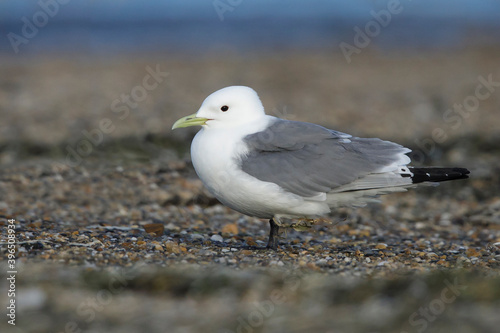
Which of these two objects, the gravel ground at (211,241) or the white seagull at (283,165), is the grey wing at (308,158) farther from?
the gravel ground at (211,241)

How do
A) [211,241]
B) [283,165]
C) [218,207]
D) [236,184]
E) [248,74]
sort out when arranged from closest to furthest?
[236,184] → [283,165] → [211,241] → [218,207] → [248,74]

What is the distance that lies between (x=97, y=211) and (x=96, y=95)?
5.96 meters

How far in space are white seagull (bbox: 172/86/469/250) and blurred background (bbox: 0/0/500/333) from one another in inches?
20.0

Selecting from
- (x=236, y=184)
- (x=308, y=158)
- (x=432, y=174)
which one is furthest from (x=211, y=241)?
(x=432, y=174)

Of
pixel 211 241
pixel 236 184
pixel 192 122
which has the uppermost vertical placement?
pixel 192 122

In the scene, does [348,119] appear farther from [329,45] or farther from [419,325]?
[329,45]

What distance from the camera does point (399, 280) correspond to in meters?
5.35

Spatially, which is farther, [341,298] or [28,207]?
[28,207]

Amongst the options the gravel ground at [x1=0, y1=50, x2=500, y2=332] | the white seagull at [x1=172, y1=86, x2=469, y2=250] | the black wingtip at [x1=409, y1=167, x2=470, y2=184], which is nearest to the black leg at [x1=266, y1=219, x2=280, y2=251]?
the white seagull at [x1=172, y1=86, x2=469, y2=250]

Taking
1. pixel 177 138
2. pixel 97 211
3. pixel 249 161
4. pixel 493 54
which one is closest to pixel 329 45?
pixel 493 54

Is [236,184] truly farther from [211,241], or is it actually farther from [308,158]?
[211,241]

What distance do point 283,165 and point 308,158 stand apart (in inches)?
9.8

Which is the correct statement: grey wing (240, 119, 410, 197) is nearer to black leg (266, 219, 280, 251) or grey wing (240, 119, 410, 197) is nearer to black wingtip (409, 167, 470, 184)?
black wingtip (409, 167, 470, 184)

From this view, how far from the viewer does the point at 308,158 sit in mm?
6219
